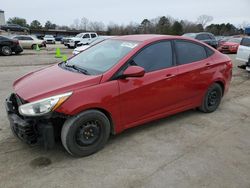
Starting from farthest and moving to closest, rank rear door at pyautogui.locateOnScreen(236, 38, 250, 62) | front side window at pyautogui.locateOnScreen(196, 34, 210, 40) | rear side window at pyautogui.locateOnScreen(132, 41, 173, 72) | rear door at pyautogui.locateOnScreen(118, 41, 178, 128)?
front side window at pyautogui.locateOnScreen(196, 34, 210, 40) < rear door at pyautogui.locateOnScreen(236, 38, 250, 62) < rear side window at pyautogui.locateOnScreen(132, 41, 173, 72) < rear door at pyautogui.locateOnScreen(118, 41, 178, 128)

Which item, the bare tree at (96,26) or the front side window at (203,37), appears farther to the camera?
the bare tree at (96,26)

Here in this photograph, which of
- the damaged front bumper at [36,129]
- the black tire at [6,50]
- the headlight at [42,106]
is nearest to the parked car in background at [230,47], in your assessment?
the black tire at [6,50]

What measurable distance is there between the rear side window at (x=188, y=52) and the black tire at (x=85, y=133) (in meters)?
1.89

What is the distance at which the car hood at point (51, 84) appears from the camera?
3273 mm

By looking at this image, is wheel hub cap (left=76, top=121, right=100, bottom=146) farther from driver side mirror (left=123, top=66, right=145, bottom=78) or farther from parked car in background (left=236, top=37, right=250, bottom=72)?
parked car in background (left=236, top=37, right=250, bottom=72)

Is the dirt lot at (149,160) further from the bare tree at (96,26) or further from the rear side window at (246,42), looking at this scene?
the bare tree at (96,26)

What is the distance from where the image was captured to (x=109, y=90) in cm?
352

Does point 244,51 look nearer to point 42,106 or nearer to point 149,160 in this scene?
point 149,160

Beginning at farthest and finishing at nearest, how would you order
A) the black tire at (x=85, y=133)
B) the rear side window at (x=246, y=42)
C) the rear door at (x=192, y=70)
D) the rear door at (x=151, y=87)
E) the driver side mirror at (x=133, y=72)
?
the rear side window at (x=246, y=42)
the rear door at (x=192, y=70)
the rear door at (x=151, y=87)
the driver side mirror at (x=133, y=72)
the black tire at (x=85, y=133)

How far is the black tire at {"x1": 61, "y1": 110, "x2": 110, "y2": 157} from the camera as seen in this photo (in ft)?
10.7

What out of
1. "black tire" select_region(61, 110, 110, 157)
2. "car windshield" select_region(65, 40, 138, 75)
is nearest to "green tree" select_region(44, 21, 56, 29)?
"car windshield" select_region(65, 40, 138, 75)

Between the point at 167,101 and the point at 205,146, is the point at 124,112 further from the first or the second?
the point at 205,146

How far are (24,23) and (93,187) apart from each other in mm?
99843

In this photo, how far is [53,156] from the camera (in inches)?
138
